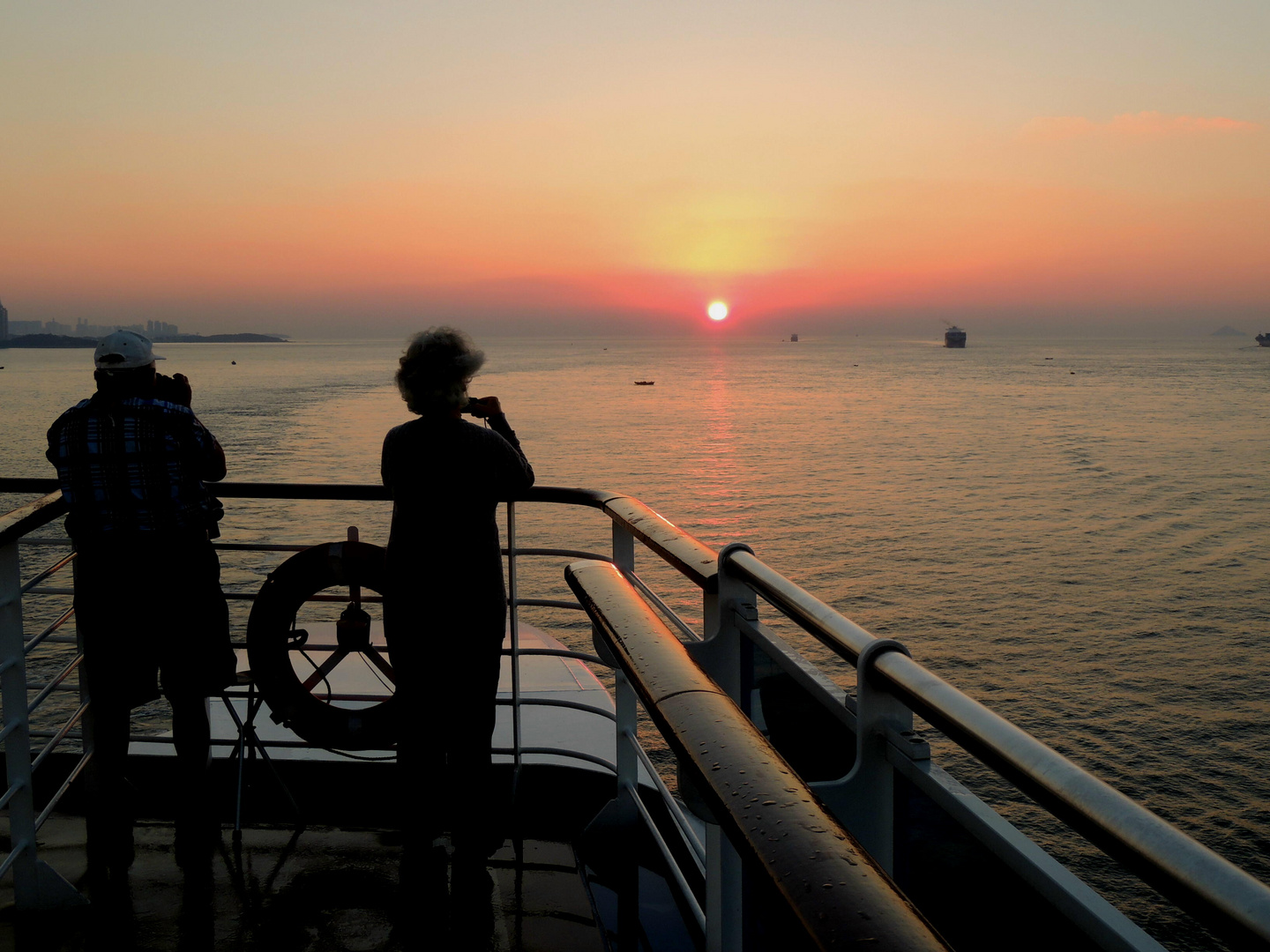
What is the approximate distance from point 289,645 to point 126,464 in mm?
698

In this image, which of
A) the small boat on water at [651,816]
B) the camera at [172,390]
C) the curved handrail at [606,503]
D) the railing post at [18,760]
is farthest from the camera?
the camera at [172,390]

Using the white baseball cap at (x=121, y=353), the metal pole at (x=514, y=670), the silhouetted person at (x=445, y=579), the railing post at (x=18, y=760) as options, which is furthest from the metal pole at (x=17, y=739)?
the metal pole at (x=514, y=670)

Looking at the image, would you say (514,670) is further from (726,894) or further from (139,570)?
(726,894)

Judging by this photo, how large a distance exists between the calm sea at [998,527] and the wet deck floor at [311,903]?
5.69 metres

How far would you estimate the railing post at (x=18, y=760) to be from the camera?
2281 millimetres

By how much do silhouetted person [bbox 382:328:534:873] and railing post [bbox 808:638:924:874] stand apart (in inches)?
58.8

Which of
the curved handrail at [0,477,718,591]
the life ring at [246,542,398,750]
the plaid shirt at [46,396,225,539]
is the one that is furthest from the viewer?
the life ring at [246,542,398,750]

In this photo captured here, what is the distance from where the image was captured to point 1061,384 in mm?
83625

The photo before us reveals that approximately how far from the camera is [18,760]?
2.34 metres

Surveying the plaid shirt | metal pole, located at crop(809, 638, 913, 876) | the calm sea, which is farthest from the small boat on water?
the calm sea

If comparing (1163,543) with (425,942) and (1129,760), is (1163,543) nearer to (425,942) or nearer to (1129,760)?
(1129,760)

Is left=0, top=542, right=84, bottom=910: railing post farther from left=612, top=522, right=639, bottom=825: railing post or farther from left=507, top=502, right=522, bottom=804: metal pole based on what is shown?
left=612, top=522, right=639, bottom=825: railing post

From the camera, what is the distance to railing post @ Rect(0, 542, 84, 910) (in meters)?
2.28

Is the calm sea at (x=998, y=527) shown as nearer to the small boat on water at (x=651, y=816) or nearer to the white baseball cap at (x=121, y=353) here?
the small boat on water at (x=651, y=816)
